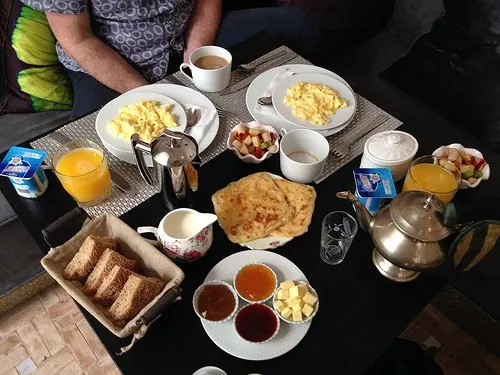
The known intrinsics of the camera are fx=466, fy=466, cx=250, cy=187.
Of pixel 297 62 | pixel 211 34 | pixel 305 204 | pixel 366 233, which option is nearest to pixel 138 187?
pixel 305 204

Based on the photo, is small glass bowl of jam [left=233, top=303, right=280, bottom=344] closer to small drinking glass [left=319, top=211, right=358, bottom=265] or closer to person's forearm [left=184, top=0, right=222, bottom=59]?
small drinking glass [left=319, top=211, right=358, bottom=265]

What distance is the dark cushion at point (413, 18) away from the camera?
209 centimetres

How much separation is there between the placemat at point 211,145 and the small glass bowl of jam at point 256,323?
408mm

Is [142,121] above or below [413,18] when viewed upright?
above

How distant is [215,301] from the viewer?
99 centimetres

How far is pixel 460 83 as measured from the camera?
6.23ft

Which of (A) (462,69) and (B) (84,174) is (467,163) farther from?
(B) (84,174)

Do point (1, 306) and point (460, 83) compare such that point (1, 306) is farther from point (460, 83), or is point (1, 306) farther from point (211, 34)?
point (460, 83)

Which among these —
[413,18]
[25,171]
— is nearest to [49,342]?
[25,171]

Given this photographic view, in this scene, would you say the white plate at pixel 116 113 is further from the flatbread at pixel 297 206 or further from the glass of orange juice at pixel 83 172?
the flatbread at pixel 297 206

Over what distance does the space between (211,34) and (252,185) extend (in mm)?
871

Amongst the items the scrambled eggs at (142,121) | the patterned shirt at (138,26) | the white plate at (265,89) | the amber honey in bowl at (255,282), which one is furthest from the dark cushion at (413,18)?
the amber honey in bowl at (255,282)

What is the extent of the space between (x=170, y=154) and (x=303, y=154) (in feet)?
1.26

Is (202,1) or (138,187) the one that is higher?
(202,1)
